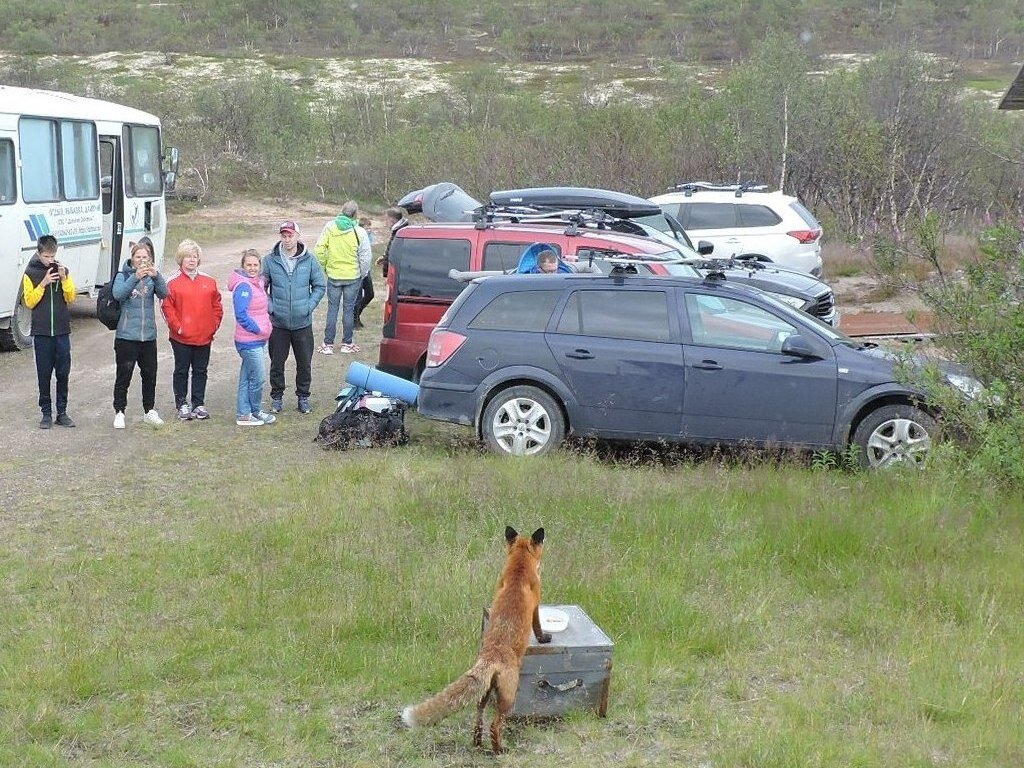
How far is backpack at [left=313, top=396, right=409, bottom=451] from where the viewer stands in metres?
10.6

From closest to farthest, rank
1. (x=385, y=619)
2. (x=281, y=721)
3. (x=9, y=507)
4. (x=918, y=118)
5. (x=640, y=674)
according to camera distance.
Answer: (x=281, y=721), (x=640, y=674), (x=385, y=619), (x=9, y=507), (x=918, y=118)

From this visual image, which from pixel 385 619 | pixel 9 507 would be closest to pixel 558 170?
pixel 9 507

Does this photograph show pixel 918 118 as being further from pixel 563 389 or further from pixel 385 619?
pixel 385 619

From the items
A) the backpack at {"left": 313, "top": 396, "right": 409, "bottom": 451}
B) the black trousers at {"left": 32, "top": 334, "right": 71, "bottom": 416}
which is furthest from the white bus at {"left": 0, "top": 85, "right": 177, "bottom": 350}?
the backpack at {"left": 313, "top": 396, "right": 409, "bottom": 451}

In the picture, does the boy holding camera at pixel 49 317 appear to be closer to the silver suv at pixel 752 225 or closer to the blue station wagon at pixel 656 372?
the blue station wagon at pixel 656 372

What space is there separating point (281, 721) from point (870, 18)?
99.2 m

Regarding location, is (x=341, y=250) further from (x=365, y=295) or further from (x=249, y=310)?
(x=249, y=310)

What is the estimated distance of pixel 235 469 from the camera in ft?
32.4

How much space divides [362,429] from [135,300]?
2.28 metres

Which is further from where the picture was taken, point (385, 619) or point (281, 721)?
point (385, 619)

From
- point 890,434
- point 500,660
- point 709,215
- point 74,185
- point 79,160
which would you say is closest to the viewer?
point 500,660

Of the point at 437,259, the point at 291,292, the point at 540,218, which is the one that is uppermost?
the point at 540,218

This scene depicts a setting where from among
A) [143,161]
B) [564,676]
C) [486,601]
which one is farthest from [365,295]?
[564,676]

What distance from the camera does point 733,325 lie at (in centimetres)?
965
